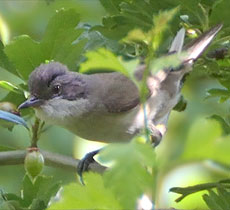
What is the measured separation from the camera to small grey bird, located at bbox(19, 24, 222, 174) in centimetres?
267

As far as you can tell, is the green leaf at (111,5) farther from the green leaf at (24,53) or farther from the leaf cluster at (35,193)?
the leaf cluster at (35,193)

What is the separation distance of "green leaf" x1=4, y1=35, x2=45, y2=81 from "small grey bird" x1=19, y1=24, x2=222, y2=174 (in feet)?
0.92

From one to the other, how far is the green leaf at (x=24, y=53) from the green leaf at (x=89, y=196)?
915 mm

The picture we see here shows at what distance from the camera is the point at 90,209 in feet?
3.99

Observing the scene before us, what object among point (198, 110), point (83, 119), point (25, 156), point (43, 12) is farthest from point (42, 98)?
point (43, 12)

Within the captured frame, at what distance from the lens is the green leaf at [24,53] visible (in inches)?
81.3

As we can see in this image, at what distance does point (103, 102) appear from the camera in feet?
9.39

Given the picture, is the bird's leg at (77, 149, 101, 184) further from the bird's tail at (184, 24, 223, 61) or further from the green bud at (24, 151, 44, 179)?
the bird's tail at (184, 24, 223, 61)

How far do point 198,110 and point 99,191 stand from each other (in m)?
2.62

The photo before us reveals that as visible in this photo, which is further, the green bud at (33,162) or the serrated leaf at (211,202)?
the green bud at (33,162)

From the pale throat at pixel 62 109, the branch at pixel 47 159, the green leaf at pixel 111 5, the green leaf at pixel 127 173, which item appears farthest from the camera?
the pale throat at pixel 62 109

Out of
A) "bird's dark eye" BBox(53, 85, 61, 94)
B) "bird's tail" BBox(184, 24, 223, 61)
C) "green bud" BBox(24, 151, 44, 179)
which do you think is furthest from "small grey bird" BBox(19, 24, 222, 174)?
"green bud" BBox(24, 151, 44, 179)

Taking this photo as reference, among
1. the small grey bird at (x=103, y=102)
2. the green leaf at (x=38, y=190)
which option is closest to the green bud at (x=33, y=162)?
the green leaf at (x=38, y=190)

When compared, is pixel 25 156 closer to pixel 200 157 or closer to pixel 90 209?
pixel 90 209
